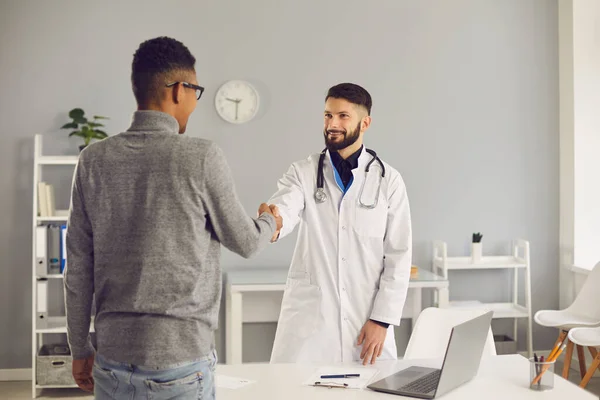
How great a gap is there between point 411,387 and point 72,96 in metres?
3.37

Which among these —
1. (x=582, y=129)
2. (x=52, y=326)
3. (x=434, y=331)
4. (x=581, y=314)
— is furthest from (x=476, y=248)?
(x=52, y=326)

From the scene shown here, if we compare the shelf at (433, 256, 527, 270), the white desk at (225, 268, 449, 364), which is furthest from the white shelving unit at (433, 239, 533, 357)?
the white desk at (225, 268, 449, 364)

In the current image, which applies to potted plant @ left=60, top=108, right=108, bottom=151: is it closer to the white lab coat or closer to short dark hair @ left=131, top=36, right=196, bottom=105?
the white lab coat

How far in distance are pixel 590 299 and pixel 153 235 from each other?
11.5ft

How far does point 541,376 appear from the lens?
2.04 meters

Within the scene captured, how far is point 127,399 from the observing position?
145 centimetres

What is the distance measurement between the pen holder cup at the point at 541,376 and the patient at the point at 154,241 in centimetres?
101

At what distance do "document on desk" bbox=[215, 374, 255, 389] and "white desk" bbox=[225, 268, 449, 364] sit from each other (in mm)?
2009

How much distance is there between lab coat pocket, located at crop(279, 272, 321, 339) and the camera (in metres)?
2.50

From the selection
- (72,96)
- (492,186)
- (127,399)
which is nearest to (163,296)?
(127,399)

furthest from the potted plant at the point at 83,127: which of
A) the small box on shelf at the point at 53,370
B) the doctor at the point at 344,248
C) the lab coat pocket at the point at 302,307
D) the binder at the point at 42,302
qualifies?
the lab coat pocket at the point at 302,307

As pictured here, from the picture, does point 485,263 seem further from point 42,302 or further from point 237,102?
point 42,302

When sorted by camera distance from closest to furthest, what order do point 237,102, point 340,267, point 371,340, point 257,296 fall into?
1. point 371,340
2. point 340,267
3. point 257,296
4. point 237,102

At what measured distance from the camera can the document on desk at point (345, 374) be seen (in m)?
2.02
